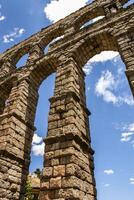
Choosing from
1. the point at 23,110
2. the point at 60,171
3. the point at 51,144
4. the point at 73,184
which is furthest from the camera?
the point at 23,110

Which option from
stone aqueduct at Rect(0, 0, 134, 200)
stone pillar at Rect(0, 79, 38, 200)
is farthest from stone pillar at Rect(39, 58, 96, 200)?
stone pillar at Rect(0, 79, 38, 200)

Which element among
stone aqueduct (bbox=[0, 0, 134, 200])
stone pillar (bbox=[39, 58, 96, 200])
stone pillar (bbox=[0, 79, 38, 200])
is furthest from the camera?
stone pillar (bbox=[0, 79, 38, 200])

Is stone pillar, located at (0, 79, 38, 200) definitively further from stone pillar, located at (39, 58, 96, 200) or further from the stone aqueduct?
stone pillar, located at (39, 58, 96, 200)

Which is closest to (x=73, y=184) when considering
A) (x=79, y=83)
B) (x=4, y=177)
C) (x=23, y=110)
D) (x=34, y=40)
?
(x=4, y=177)

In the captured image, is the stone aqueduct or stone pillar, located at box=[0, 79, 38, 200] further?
stone pillar, located at box=[0, 79, 38, 200]

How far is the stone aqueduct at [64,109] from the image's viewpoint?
5730 mm

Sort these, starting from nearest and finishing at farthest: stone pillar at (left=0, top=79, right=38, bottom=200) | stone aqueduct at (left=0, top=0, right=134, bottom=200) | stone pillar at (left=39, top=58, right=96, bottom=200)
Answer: stone pillar at (left=39, top=58, right=96, bottom=200)
stone aqueduct at (left=0, top=0, right=134, bottom=200)
stone pillar at (left=0, top=79, right=38, bottom=200)

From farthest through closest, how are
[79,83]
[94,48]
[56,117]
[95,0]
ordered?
1. [95,0]
2. [94,48]
3. [79,83]
4. [56,117]

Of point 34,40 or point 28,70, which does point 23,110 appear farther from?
point 34,40

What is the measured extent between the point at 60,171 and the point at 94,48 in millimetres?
6983

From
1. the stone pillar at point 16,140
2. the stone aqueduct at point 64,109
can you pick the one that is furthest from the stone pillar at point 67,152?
the stone pillar at point 16,140

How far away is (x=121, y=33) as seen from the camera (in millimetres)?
9312

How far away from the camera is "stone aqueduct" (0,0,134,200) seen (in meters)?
5.73

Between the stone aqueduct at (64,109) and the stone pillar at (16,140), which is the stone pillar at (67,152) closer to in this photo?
the stone aqueduct at (64,109)
